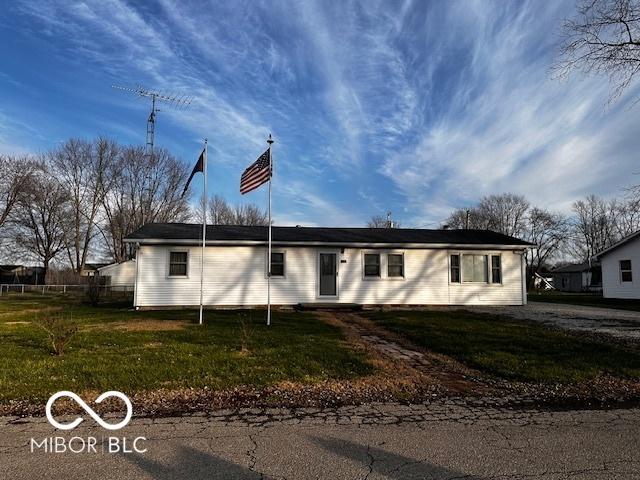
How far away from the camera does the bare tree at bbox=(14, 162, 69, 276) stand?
4303 centimetres

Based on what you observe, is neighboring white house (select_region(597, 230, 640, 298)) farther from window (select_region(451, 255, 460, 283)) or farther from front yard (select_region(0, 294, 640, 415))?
Result: front yard (select_region(0, 294, 640, 415))

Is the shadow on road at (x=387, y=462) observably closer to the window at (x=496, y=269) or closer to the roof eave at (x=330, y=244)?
the roof eave at (x=330, y=244)

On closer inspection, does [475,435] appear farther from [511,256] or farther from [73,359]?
[511,256]

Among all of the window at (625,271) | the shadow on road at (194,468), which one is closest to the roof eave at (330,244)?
the window at (625,271)

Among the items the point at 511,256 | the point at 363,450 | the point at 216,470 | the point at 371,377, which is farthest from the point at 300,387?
→ the point at 511,256

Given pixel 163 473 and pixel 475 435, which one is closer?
pixel 163 473

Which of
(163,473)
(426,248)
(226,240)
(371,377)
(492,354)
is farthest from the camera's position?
(426,248)

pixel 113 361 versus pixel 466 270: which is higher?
pixel 466 270

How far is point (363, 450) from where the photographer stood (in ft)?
13.0

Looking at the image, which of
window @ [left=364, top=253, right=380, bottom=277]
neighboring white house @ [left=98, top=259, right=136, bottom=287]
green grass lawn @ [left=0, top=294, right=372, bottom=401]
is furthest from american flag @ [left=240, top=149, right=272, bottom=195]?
neighboring white house @ [left=98, top=259, right=136, bottom=287]

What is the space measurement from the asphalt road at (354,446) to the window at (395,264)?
533 inches

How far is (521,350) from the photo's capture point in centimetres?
870

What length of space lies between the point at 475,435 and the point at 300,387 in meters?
2.49

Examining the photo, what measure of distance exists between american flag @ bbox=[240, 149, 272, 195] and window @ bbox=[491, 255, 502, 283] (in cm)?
1139
